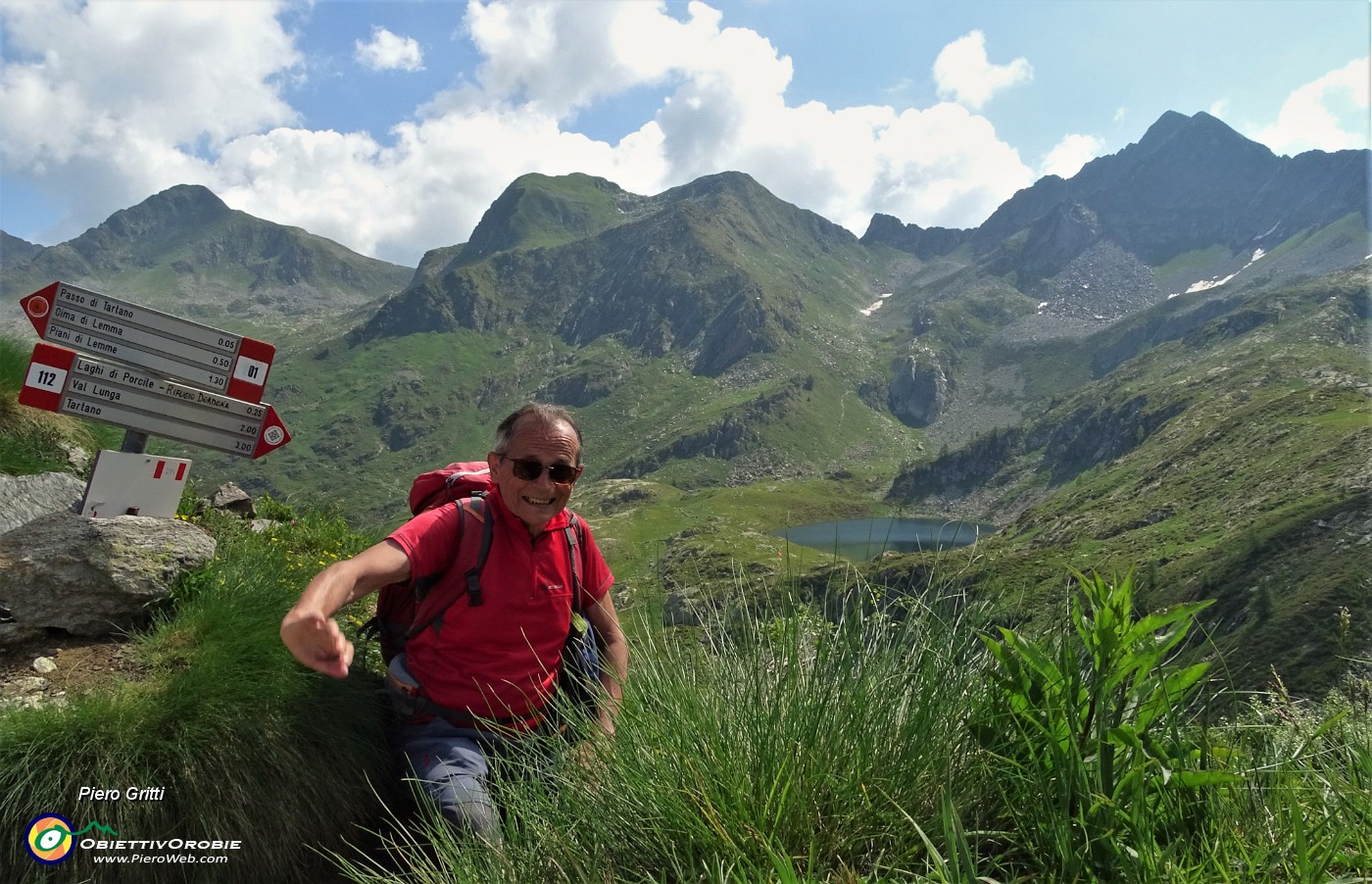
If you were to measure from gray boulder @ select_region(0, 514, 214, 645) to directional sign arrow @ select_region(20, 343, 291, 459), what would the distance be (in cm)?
113

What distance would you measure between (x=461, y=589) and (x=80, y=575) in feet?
9.05

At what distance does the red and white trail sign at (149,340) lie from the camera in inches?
235

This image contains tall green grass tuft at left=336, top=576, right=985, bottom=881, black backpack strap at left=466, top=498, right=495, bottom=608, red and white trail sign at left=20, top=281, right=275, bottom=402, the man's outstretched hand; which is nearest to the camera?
tall green grass tuft at left=336, top=576, right=985, bottom=881

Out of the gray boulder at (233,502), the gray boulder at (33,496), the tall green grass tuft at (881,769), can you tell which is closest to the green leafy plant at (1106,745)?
the tall green grass tuft at (881,769)

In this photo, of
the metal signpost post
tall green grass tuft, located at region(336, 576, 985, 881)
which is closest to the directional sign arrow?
the metal signpost post

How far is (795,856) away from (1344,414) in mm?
207309

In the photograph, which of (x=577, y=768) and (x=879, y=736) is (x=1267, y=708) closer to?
(x=879, y=736)

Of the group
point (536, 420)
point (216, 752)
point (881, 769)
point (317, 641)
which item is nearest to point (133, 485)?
point (216, 752)

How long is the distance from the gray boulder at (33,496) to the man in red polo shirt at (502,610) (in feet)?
12.5

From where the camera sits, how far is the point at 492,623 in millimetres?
4391

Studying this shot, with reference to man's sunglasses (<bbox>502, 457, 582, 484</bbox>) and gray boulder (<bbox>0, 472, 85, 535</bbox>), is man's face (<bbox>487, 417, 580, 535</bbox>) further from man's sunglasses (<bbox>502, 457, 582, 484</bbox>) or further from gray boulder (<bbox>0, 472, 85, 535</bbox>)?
gray boulder (<bbox>0, 472, 85, 535</bbox>)

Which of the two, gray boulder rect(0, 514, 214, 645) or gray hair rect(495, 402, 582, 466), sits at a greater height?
gray hair rect(495, 402, 582, 466)

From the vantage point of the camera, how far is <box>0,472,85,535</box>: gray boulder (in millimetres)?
6230

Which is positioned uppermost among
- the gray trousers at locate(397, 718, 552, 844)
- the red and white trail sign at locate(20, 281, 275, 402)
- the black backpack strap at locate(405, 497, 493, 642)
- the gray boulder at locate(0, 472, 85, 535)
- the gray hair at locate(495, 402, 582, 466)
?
the gray hair at locate(495, 402, 582, 466)
